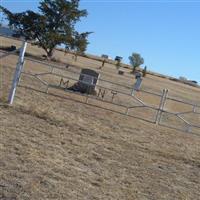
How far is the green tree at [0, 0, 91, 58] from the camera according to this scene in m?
52.2

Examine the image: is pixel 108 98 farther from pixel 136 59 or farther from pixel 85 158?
pixel 136 59

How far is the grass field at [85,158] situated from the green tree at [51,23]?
120ft

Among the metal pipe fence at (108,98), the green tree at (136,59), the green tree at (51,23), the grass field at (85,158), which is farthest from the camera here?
the green tree at (136,59)

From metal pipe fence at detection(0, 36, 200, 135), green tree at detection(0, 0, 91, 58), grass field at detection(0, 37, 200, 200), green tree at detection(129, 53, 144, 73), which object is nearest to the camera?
grass field at detection(0, 37, 200, 200)

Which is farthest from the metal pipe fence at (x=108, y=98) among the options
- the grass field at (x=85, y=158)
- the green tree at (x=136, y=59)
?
the green tree at (x=136, y=59)

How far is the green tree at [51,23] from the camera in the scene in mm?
52156

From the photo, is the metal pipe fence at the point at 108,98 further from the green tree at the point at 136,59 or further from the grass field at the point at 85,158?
the green tree at the point at 136,59

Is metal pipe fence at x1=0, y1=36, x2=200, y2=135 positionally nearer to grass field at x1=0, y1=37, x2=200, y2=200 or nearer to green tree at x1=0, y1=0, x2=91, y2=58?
grass field at x1=0, y1=37, x2=200, y2=200

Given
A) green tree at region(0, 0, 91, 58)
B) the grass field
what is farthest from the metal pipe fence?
green tree at region(0, 0, 91, 58)

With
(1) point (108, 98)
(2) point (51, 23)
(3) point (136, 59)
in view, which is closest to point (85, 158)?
(1) point (108, 98)

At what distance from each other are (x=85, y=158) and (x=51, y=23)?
4374 centimetres

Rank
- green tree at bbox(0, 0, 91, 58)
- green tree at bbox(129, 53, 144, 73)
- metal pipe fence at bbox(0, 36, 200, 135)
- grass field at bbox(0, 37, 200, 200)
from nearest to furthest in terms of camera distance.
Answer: grass field at bbox(0, 37, 200, 200)
metal pipe fence at bbox(0, 36, 200, 135)
green tree at bbox(0, 0, 91, 58)
green tree at bbox(129, 53, 144, 73)

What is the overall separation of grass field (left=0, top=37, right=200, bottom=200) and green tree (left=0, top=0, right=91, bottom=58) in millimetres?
36528

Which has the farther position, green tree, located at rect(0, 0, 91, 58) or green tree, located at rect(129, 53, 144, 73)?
green tree, located at rect(129, 53, 144, 73)
